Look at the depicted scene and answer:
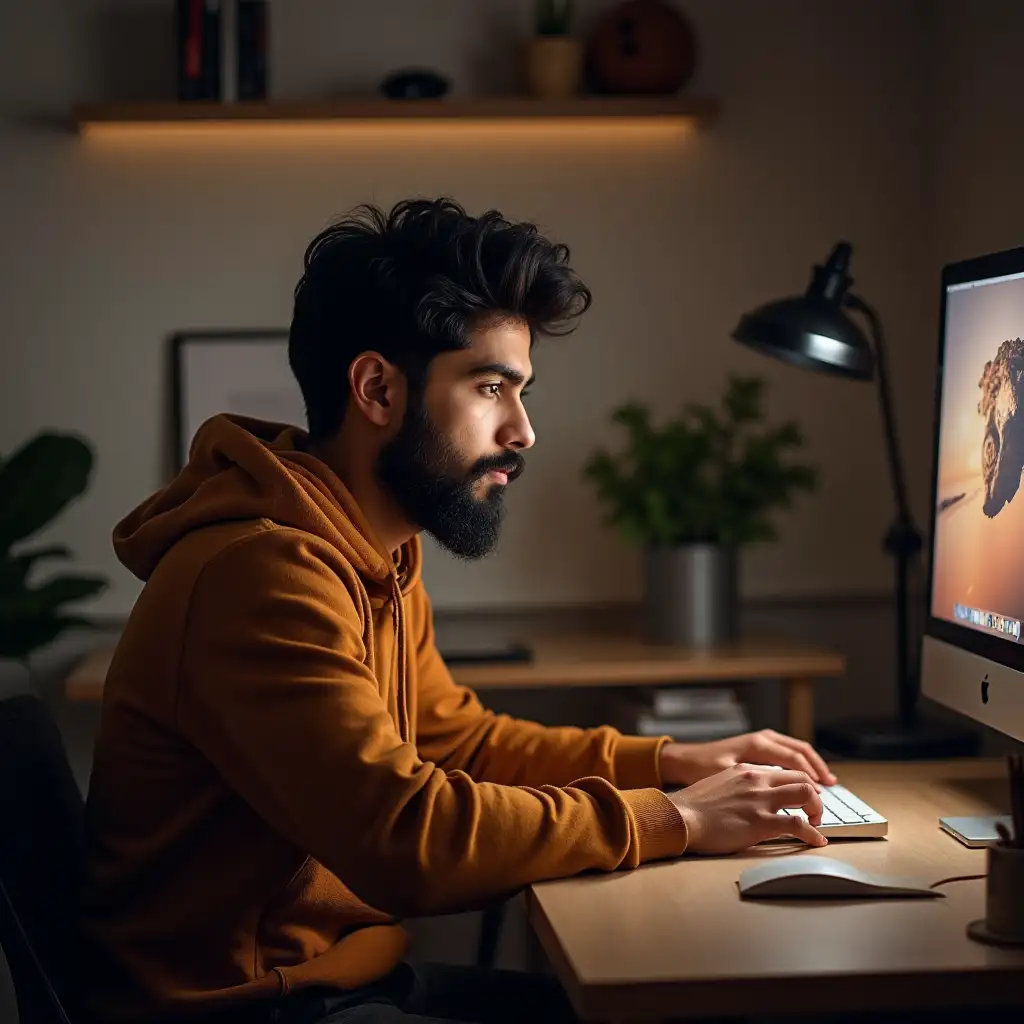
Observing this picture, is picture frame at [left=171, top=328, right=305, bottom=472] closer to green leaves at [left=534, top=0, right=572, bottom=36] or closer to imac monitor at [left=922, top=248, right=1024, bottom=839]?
green leaves at [left=534, top=0, right=572, bottom=36]

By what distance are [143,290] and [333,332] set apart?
4.67 feet

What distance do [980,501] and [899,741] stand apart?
0.85 metres

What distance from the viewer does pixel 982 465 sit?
1675 mm

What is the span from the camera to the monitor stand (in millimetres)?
1516

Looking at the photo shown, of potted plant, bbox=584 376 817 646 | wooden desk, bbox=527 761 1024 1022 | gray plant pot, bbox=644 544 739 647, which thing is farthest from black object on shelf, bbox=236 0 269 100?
wooden desk, bbox=527 761 1024 1022

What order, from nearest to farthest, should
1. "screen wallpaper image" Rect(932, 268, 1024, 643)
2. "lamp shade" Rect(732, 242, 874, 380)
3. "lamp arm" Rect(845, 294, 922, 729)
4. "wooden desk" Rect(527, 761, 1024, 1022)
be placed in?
"wooden desk" Rect(527, 761, 1024, 1022)
"screen wallpaper image" Rect(932, 268, 1024, 643)
"lamp shade" Rect(732, 242, 874, 380)
"lamp arm" Rect(845, 294, 922, 729)

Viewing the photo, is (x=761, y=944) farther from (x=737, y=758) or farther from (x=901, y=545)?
(x=901, y=545)

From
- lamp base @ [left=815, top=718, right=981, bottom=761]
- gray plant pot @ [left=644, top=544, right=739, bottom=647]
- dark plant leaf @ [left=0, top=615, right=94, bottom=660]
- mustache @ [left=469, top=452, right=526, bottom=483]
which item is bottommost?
lamp base @ [left=815, top=718, right=981, bottom=761]

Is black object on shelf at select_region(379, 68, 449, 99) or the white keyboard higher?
black object on shelf at select_region(379, 68, 449, 99)

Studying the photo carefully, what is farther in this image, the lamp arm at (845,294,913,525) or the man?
the lamp arm at (845,294,913,525)

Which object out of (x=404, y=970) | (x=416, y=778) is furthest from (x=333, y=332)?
(x=404, y=970)

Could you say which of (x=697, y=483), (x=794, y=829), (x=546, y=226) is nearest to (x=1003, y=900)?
(x=794, y=829)

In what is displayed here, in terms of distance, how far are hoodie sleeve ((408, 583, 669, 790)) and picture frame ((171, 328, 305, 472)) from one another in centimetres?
111

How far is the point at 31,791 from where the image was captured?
149cm
